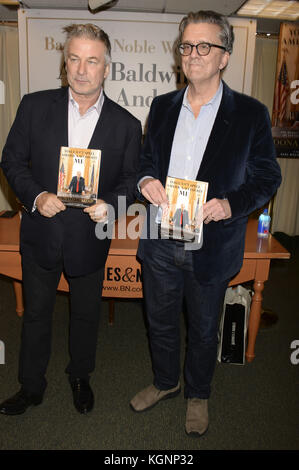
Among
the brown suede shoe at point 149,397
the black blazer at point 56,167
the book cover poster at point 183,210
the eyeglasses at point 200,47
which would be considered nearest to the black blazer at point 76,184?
the black blazer at point 56,167

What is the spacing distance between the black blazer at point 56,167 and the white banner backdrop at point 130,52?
1702 millimetres

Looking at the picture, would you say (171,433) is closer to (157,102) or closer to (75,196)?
(75,196)

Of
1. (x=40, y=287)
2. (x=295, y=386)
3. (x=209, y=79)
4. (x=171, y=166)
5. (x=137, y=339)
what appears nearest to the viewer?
(x=209, y=79)

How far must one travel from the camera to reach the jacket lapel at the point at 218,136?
1.66 meters

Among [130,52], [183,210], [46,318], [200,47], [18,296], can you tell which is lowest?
[18,296]

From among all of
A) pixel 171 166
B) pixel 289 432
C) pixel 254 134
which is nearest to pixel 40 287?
pixel 171 166

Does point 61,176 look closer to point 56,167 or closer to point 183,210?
point 56,167

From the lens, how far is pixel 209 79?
1642 mm

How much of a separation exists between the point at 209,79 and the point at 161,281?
3.18 ft

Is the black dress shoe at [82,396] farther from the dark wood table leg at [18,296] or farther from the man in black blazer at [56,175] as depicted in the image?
the dark wood table leg at [18,296]

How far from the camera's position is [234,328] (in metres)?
2.72

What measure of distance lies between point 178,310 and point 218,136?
929mm

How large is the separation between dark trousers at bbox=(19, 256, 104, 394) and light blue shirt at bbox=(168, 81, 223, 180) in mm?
713

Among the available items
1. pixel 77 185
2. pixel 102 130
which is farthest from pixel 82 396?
pixel 102 130
